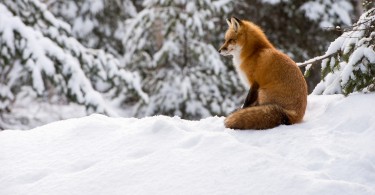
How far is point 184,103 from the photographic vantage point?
9664 mm

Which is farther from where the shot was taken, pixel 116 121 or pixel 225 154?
pixel 116 121

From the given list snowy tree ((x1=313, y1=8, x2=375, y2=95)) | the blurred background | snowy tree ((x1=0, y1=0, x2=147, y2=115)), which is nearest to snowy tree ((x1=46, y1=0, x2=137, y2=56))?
the blurred background

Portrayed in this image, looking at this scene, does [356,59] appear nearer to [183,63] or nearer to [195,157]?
[195,157]

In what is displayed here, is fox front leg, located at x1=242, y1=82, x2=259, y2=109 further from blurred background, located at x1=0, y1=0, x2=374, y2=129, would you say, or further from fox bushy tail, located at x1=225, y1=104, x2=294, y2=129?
blurred background, located at x1=0, y1=0, x2=374, y2=129

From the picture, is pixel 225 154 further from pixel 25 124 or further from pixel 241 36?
pixel 25 124

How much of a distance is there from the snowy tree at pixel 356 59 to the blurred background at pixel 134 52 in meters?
0.24

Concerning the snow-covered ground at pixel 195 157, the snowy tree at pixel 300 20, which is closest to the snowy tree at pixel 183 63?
the snowy tree at pixel 300 20

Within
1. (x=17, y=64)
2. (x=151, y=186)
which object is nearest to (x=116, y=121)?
(x=151, y=186)

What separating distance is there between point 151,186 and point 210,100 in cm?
699

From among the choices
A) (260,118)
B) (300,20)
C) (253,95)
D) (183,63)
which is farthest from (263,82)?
(300,20)

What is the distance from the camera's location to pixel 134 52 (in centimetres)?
1047

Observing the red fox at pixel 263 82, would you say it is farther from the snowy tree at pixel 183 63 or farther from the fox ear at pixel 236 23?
the snowy tree at pixel 183 63

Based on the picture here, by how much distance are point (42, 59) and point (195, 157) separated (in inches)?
144

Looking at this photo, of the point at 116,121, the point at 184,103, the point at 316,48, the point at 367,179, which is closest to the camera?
the point at 367,179
